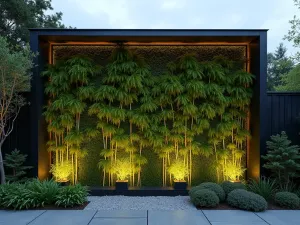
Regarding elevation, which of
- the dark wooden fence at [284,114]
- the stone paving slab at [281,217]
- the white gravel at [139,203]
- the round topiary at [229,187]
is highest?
the dark wooden fence at [284,114]

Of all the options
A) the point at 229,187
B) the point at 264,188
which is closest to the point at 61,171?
the point at 229,187

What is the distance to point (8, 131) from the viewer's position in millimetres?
6012

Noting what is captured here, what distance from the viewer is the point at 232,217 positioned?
14.4 feet

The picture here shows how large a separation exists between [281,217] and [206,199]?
4.06 feet

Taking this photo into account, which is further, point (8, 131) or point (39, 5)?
point (39, 5)

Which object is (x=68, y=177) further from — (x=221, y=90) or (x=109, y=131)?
(x=221, y=90)

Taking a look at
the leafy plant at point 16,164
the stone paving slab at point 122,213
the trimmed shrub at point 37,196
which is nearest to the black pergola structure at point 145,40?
the leafy plant at point 16,164

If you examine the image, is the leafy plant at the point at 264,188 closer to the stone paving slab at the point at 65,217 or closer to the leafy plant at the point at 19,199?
the stone paving slab at the point at 65,217

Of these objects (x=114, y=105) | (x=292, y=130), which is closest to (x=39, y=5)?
(x=114, y=105)

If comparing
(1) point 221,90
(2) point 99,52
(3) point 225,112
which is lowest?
(3) point 225,112

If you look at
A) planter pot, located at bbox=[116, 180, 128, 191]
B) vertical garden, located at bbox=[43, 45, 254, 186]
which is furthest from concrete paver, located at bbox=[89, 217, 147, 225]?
vertical garden, located at bbox=[43, 45, 254, 186]

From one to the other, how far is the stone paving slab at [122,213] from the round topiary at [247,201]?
1633mm

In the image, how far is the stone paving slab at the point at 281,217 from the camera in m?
4.18

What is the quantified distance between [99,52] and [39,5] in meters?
11.4
